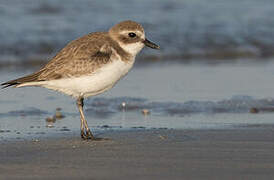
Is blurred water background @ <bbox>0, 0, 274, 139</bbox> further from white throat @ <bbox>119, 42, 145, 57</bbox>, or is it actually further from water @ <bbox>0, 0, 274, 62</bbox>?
white throat @ <bbox>119, 42, 145, 57</bbox>

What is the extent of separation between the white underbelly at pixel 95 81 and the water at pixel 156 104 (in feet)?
1.95

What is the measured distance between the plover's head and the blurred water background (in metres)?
1.04

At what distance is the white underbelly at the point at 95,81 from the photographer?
293 inches

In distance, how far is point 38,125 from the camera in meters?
8.26

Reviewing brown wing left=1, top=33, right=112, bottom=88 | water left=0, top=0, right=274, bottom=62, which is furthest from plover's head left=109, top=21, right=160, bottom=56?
water left=0, top=0, right=274, bottom=62

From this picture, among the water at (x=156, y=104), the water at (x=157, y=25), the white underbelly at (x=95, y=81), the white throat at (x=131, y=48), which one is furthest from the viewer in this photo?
the water at (x=157, y=25)

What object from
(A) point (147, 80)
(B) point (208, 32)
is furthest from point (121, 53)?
(B) point (208, 32)

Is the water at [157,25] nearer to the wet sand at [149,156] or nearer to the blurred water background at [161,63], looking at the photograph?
the blurred water background at [161,63]

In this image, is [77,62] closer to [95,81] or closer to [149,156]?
[95,81]

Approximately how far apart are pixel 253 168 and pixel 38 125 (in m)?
3.19

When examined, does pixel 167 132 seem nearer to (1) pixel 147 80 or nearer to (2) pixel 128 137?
(2) pixel 128 137

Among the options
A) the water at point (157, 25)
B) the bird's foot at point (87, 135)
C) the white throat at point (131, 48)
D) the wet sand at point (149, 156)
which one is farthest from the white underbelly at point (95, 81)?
the water at point (157, 25)

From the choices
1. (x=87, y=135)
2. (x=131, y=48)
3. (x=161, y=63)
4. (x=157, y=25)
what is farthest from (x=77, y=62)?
(x=157, y=25)

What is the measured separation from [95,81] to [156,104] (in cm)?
222
